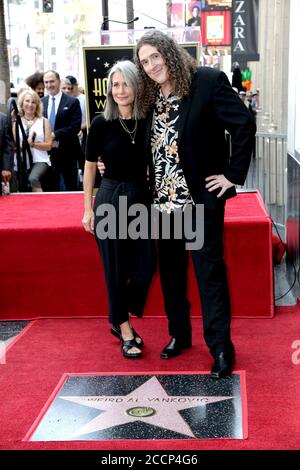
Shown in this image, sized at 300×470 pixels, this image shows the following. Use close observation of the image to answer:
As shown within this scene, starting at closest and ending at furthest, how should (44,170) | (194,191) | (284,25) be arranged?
(194,191)
(44,170)
(284,25)

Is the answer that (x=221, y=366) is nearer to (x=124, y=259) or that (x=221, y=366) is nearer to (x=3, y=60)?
(x=124, y=259)

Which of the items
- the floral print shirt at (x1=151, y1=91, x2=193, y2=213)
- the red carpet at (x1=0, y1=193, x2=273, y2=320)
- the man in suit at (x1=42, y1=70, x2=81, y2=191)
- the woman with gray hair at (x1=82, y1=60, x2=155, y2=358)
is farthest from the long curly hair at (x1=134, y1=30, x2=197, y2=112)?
the man in suit at (x1=42, y1=70, x2=81, y2=191)

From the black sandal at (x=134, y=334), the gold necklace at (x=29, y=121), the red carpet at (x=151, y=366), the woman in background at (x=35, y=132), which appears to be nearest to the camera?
the red carpet at (x=151, y=366)

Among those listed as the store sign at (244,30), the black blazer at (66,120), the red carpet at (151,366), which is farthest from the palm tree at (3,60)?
the store sign at (244,30)

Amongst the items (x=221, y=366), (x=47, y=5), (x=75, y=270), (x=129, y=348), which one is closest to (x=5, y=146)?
(x=75, y=270)

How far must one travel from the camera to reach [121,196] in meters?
4.61

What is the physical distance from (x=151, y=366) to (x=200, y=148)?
1.37m

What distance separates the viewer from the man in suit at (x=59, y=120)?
9.62 m

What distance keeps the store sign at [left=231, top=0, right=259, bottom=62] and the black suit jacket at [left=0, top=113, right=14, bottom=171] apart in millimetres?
11955

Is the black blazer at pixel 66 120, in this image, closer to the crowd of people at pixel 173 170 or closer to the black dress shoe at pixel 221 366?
the crowd of people at pixel 173 170

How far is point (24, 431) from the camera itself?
374 centimetres

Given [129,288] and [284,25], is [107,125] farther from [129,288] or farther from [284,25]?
[284,25]

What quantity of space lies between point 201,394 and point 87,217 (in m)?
1.35
